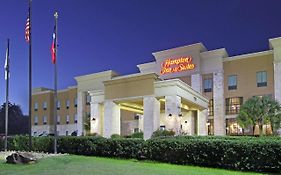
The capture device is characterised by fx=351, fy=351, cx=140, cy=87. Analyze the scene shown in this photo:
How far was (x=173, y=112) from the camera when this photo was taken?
32.2 metres

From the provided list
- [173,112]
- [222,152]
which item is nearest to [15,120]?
[173,112]

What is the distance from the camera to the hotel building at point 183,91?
33188 millimetres

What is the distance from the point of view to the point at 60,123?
7112cm

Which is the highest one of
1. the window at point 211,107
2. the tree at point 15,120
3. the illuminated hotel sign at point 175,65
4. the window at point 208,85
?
the illuminated hotel sign at point 175,65

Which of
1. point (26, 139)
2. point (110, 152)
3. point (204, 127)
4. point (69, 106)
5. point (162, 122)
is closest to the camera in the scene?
point (110, 152)

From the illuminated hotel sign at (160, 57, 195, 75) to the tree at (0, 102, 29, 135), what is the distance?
41186mm

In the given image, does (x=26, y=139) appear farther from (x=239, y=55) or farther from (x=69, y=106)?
(x=69, y=106)

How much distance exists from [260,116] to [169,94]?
12571mm

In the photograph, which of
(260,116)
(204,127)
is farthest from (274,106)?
(204,127)

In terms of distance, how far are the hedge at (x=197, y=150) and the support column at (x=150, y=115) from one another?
11435 mm

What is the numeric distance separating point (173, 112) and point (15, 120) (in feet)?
205

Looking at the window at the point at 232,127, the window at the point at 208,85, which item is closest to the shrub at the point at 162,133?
the window at the point at 232,127

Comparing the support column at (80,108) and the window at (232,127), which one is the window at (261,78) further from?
the support column at (80,108)

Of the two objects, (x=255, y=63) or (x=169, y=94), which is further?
(x=255, y=63)
